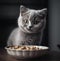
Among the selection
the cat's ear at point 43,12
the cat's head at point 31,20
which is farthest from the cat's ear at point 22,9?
the cat's ear at point 43,12

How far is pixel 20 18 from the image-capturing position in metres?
1.67

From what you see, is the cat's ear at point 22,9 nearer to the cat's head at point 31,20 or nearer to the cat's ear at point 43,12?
the cat's head at point 31,20

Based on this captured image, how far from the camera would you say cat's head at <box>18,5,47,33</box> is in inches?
64.1

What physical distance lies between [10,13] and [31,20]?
0.22m

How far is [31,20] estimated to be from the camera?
1626mm

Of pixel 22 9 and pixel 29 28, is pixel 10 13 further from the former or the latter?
pixel 29 28

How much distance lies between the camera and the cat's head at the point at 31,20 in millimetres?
1628

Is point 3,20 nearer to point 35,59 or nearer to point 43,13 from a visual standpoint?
point 43,13

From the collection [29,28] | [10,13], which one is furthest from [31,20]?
[10,13]

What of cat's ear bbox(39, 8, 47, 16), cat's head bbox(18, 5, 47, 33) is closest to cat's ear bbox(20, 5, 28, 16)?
cat's head bbox(18, 5, 47, 33)

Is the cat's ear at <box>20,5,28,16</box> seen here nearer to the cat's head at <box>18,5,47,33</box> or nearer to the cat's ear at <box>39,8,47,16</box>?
the cat's head at <box>18,5,47,33</box>

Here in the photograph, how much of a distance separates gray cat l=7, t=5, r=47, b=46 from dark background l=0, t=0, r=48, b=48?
0.04m

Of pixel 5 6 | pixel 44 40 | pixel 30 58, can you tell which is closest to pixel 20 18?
pixel 5 6

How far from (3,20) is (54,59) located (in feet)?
2.35
